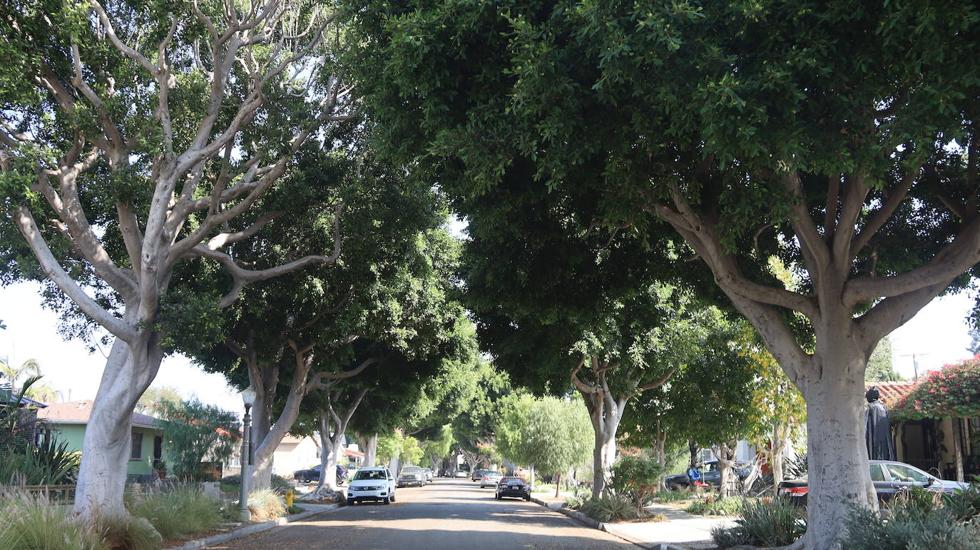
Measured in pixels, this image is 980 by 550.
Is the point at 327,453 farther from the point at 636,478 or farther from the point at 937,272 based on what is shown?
the point at 937,272

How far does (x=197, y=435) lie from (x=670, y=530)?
783 inches

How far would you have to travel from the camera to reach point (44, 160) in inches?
527

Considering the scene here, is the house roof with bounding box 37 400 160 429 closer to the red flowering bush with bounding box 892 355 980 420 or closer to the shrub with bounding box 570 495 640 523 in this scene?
the shrub with bounding box 570 495 640 523

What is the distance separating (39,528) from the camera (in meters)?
10.2

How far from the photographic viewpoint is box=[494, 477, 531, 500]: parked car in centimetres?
4031

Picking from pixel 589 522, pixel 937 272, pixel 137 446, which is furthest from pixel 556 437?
pixel 937 272

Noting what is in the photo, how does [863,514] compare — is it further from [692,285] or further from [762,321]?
[692,285]

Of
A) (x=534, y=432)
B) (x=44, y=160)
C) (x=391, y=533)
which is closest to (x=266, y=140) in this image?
(x=44, y=160)

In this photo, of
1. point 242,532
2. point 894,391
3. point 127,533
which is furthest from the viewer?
point 894,391

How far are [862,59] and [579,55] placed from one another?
3022 mm

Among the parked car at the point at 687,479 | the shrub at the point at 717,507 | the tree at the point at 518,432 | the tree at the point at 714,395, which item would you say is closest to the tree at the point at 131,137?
the tree at the point at 714,395

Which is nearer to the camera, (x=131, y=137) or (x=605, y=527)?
(x=131, y=137)

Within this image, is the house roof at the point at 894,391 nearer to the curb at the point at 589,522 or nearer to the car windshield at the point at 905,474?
the car windshield at the point at 905,474

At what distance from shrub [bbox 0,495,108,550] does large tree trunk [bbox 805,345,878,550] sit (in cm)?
1003
